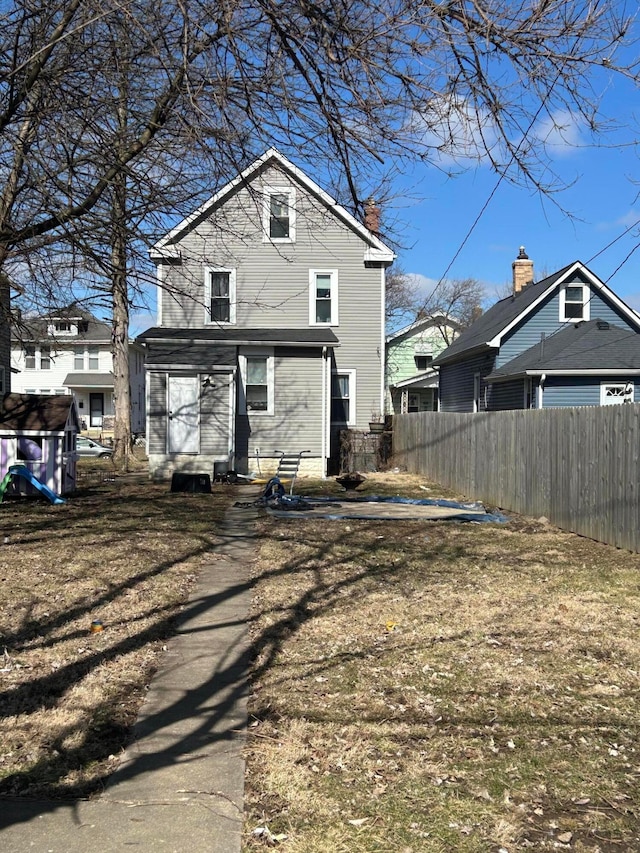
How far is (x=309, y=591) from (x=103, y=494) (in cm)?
918

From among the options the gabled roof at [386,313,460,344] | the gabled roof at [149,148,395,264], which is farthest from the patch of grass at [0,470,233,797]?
the gabled roof at [386,313,460,344]

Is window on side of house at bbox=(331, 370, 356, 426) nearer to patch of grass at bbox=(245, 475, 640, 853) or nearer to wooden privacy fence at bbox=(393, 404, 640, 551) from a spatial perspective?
wooden privacy fence at bbox=(393, 404, 640, 551)

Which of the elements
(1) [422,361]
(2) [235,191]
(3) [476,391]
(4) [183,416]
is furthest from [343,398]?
(1) [422,361]

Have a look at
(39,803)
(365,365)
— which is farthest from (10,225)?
(365,365)

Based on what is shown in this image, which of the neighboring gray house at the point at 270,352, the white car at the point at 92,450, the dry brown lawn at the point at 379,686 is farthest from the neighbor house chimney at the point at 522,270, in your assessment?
the dry brown lawn at the point at 379,686

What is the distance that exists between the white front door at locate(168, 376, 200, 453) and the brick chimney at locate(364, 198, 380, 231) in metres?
12.3

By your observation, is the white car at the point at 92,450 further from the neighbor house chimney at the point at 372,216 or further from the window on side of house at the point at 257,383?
the neighbor house chimney at the point at 372,216

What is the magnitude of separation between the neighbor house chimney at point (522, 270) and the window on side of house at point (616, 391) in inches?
334

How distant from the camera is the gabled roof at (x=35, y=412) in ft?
45.5

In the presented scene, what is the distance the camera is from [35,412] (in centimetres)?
1412

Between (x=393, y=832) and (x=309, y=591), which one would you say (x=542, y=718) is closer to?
(x=393, y=832)

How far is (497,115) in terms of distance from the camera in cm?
514

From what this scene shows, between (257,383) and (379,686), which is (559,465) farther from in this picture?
(257,383)

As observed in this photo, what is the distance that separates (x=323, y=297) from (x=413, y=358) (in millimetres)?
20493
